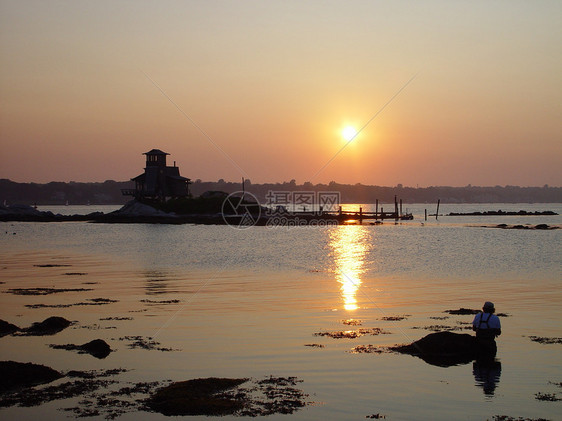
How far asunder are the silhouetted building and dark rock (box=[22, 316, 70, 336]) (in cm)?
9496

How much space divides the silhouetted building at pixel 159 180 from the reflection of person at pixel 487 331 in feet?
332

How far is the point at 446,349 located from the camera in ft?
53.9

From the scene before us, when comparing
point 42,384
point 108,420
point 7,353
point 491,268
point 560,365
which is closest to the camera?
point 108,420

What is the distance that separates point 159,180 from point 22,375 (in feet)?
341

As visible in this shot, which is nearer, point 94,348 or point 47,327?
point 94,348

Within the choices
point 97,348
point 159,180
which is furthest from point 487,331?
point 159,180

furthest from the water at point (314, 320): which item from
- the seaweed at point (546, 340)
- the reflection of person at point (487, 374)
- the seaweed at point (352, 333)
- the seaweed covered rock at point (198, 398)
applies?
the seaweed covered rock at point (198, 398)

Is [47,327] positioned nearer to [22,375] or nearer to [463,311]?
[22,375]

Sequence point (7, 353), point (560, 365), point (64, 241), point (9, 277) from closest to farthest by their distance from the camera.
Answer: point (560, 365)
point (7, 353)
point (9, 277)
point (64, 241)

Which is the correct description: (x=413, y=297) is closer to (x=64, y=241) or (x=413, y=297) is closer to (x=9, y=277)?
(x=9, y=277)

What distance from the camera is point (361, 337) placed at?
18516mm

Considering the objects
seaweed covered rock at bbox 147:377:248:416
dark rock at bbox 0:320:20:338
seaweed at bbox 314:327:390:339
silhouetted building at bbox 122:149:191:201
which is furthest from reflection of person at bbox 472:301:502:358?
silhouetted building at bbox 122:149:191:201

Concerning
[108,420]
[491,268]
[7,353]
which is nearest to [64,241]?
[491,268]

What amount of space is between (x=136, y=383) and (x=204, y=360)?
252 centimetres
